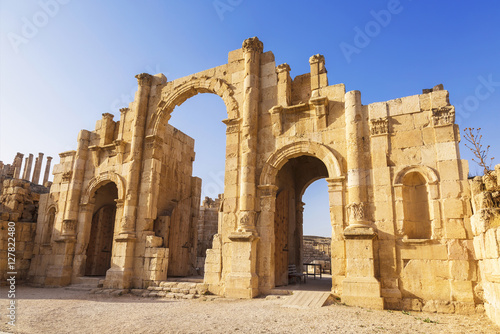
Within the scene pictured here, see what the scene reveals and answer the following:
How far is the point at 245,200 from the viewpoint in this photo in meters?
9.28

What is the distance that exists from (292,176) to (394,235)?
5.25 meters

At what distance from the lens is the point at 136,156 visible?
1176 centimetres

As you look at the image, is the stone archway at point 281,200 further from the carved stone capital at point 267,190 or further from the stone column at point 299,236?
the stone column at point 299,236

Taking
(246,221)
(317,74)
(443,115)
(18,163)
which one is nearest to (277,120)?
(317,74)

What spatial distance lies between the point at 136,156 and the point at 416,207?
8677mm

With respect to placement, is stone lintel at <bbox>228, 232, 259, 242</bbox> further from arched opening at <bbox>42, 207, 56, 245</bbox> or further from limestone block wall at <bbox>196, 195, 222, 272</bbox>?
limestone block wall at <bbox>196, 195, 222, 272</bbox>

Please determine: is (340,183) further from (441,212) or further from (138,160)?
(138,160)

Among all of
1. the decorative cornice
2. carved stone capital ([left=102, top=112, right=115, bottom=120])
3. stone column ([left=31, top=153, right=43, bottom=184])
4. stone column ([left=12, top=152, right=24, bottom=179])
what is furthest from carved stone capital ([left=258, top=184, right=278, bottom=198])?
stone column ([left=12, top=152, right=24, bottom=179])

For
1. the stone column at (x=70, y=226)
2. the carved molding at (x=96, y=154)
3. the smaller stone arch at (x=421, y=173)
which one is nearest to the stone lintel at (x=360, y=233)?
the smaller stone arch at (x=421, y=173)

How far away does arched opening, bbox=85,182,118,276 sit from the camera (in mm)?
13945

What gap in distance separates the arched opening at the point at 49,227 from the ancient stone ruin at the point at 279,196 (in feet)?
0.12

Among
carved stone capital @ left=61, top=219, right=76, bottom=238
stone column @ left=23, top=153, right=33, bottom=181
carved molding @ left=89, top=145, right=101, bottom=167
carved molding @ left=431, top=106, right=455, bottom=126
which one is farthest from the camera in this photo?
stone column @ left=23, top=153, right=33, bottom=181

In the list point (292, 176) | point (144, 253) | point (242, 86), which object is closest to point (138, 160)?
point (144, 253)

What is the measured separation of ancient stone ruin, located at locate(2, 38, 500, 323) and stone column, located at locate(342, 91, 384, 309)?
1.0 inches
